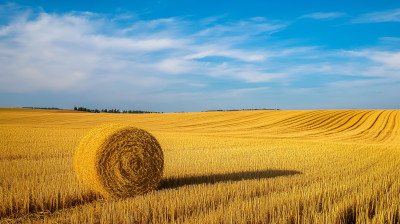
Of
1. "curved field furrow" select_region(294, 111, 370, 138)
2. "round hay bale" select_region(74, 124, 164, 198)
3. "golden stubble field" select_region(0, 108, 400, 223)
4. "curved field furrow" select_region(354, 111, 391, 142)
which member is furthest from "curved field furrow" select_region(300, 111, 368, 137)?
"round hay bale" select_region(74, 124, 164, 198)

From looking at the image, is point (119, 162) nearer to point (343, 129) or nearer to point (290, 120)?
point (343, 129)

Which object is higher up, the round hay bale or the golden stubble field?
the round hay bale

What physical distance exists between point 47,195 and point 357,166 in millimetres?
9121

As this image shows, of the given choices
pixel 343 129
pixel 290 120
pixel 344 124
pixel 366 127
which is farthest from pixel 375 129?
pixel 290 120

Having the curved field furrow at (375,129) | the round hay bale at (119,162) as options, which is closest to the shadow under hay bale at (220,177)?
the round hay bale at (119,162)

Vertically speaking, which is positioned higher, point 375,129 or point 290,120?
point 290,120

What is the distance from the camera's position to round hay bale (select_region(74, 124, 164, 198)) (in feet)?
21.9

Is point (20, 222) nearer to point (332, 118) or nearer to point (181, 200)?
point (181, 200)

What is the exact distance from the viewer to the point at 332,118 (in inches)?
1547

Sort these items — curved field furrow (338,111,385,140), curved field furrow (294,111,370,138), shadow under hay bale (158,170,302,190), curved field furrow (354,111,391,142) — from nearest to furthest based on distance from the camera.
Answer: shadow under hay bale (158,170,302,190) < curved field furrow (354,111,391,142) < curved field furrow (338,111,385,140) < curved field furrow (294,111,370,138)

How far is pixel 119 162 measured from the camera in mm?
6957

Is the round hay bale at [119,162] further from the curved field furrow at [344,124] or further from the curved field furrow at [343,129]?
the curved field furrow at [344,124]

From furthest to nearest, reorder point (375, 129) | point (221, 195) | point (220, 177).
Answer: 1. point (375, 129)
2. point (220, 177)
3. point (221, 195)

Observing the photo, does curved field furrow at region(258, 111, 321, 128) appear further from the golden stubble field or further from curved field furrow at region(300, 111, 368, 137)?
the golden stubble field
